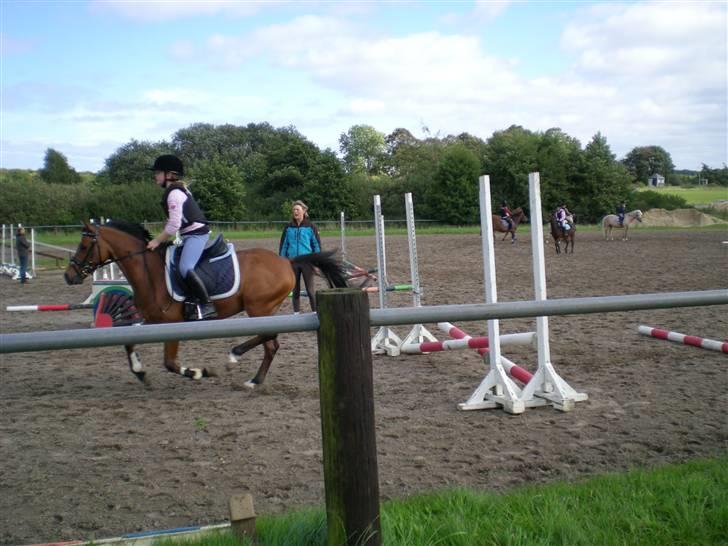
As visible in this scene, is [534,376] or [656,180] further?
[656,180]

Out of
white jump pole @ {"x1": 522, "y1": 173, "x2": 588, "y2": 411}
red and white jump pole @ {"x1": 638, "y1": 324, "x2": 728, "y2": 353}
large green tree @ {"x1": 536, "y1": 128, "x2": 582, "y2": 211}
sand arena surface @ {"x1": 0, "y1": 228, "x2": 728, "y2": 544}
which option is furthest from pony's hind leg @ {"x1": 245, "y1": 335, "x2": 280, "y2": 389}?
large green tree @ {"x1": 536, "y1": 128, "x2": 582, "y2": 211}

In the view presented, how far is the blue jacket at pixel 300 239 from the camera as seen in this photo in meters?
10.0

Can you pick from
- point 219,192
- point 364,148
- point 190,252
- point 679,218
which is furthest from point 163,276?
point 364,148

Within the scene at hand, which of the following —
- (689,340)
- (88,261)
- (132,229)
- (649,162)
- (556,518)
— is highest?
(649,162)

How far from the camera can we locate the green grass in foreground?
8.41 ft

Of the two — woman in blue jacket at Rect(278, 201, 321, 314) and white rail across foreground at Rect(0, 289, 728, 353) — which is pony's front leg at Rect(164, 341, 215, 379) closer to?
woman in blue jacket at Rect(278, 201, 321, 314)

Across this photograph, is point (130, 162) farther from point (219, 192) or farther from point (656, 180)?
point (656, 180)

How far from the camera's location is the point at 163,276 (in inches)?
257

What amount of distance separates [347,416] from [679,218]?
50090mm

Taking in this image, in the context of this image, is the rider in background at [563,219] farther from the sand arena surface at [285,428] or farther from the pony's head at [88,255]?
the pony's head at [88,255]

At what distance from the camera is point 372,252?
972 inches

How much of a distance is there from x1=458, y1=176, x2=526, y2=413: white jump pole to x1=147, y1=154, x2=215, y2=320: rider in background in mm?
2688

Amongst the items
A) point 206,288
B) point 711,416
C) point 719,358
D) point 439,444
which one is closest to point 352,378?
point 439,444

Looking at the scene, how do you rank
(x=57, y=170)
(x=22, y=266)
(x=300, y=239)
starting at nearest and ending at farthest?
(x=300, y=239) → (x=22, y=266) → (x=57, y=170)
